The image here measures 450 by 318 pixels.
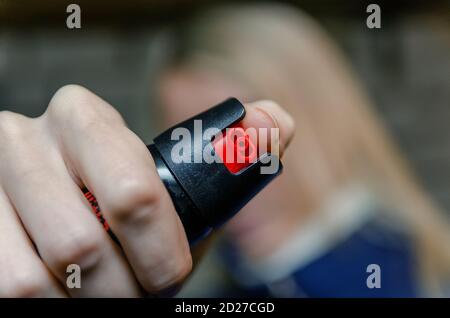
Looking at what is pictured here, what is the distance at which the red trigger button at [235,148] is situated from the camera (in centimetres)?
26

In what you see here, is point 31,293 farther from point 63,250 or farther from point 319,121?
point 319,121

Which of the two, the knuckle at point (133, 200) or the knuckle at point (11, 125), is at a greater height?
the knuckle at point (11, 125)

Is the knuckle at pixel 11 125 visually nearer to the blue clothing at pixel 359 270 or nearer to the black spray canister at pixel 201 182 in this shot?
the black spray canister at pixel 201 182

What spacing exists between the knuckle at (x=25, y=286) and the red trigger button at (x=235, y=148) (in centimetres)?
11

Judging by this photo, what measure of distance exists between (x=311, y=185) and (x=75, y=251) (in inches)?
23.0

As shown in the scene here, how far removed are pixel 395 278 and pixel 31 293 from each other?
56 centimetres

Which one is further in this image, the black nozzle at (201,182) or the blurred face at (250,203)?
the blurred face at (250,203)

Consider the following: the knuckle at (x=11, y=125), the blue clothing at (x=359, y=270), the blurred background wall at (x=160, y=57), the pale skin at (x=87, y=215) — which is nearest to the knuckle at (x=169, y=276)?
the pale skin at (x=87, y=215)

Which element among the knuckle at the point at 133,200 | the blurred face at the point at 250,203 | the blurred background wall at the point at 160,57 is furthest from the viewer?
the blurred background wall at the point at 160,57

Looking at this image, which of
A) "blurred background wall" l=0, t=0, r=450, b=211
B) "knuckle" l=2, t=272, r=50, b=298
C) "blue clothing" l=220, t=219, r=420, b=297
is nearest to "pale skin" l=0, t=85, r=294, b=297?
"knuckle" l=2, t=272, r=50, b=298

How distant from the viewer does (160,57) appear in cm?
105

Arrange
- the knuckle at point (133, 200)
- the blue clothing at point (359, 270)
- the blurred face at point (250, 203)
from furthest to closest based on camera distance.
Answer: the blurred face at point (250, 203), the blue clothing at point (359, 270), the knuckle at point (133, 200)

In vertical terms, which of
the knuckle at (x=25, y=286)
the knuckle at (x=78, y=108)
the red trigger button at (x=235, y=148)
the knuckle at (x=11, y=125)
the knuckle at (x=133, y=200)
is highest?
the knuckle at (x=78, y=108)

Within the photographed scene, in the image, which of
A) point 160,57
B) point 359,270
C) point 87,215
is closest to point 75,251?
point 87,215
